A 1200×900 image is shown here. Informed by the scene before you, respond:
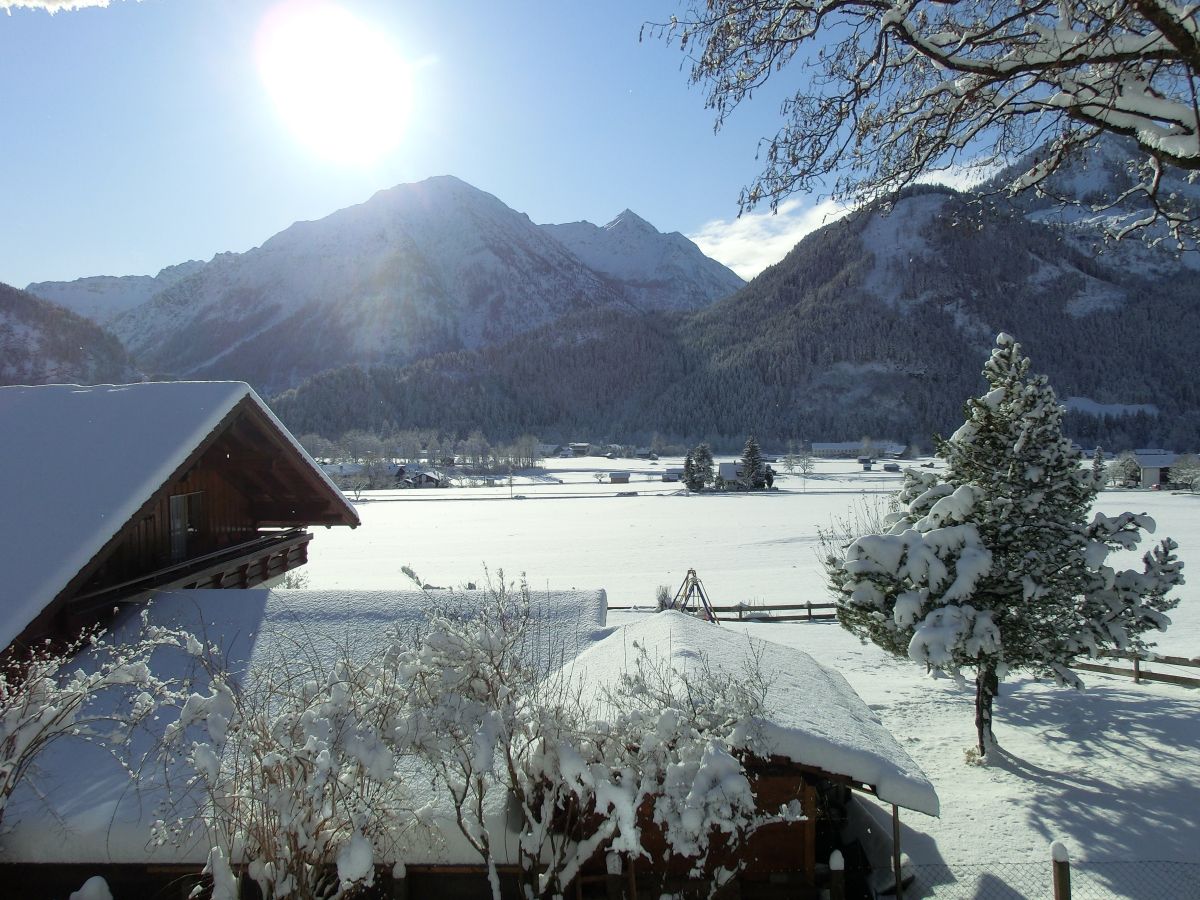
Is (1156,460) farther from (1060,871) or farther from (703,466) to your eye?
(1060,871)

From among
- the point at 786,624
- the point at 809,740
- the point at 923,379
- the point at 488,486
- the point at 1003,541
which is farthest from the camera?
the point at 923,379

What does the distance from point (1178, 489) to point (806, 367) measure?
12569 cm

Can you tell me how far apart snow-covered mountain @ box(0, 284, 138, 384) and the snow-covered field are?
423 feet

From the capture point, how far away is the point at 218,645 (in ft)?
25.8

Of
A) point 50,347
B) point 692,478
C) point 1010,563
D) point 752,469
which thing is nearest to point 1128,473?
point 752,469

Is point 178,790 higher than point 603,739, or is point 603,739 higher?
point 603,739

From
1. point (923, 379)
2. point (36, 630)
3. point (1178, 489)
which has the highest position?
point (923, 379)

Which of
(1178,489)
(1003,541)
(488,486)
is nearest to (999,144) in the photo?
(1003,541)

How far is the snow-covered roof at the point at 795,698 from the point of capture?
613cm

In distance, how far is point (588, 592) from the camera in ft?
34.5

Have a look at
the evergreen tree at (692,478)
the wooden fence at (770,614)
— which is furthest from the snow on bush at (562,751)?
the evergreen tree at (692,478)

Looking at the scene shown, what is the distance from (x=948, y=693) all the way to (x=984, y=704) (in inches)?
161

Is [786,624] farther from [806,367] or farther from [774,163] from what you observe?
[806,367]

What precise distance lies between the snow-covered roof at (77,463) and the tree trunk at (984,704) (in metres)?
11.6
